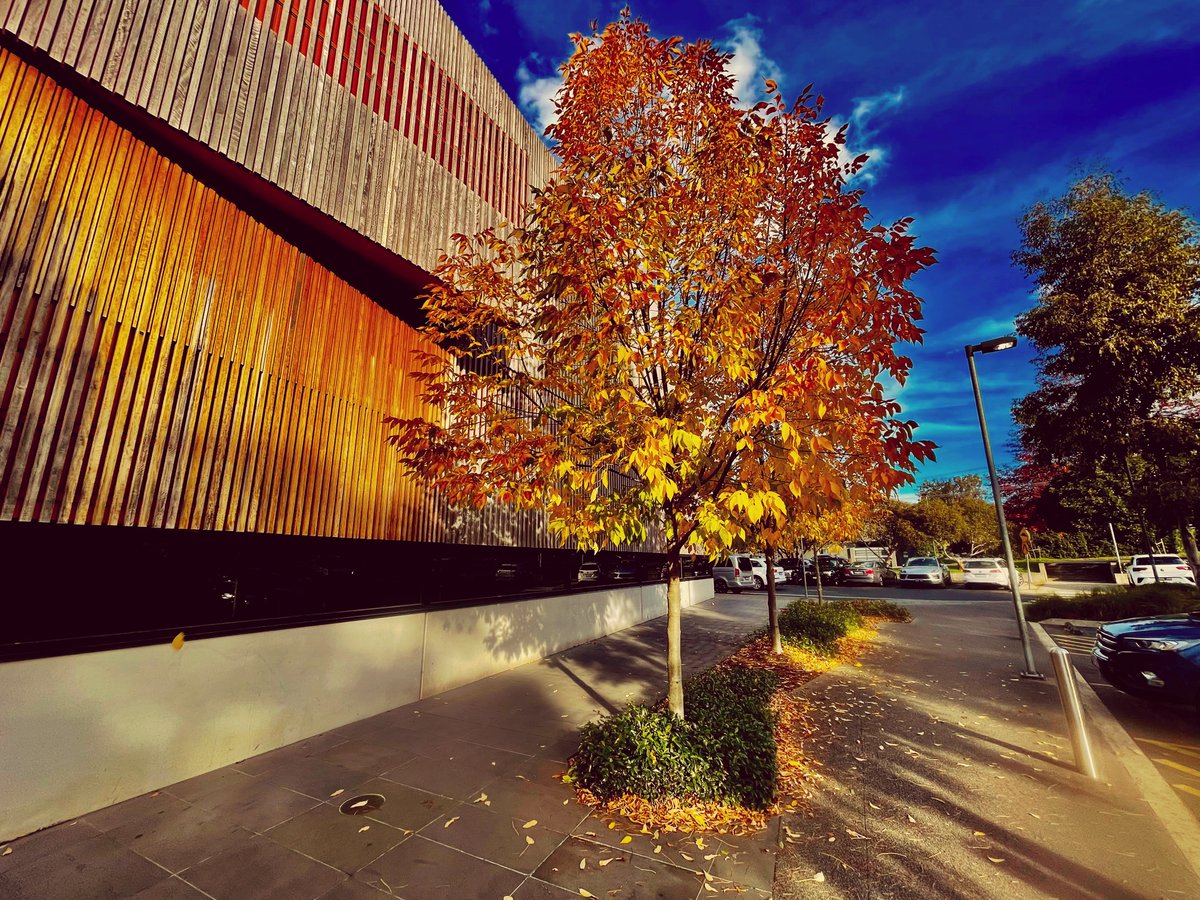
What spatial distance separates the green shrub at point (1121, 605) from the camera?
483 inches

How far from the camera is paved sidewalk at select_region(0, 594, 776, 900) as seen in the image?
10.4ft

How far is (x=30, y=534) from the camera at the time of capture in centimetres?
406

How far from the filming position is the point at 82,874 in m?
3.31

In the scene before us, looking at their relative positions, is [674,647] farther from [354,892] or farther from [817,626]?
[817,626]

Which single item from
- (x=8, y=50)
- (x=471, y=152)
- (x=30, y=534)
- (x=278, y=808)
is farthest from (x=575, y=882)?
(x=471, y=152)

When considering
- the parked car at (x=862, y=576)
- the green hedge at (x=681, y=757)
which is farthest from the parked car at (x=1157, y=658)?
the parked car at (x=862, y=576)

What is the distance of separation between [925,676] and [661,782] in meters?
7.19

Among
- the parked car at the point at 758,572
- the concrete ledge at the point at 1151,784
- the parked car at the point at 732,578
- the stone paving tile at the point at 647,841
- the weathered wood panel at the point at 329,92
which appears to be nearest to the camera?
the stone paving tile at the point at 647,841

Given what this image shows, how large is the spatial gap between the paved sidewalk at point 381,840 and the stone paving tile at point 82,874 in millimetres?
10

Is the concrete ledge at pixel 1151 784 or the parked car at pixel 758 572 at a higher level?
the parked car at pixel 758 572

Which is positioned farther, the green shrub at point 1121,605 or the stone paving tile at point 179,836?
the green shrub at point 1121,605

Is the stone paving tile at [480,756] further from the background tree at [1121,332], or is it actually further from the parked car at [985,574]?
the parked car at [985,574]

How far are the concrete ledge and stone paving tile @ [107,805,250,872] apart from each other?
23.6 feet

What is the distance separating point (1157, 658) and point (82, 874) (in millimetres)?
11242
